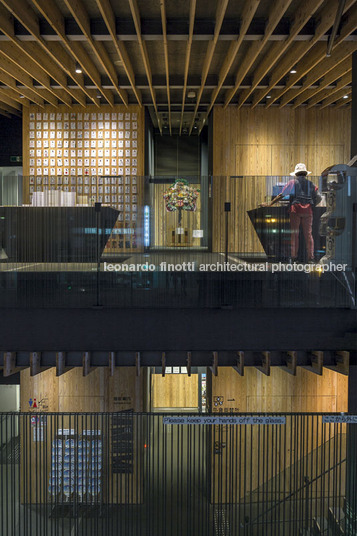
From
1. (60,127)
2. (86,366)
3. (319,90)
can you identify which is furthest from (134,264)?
(60,127)

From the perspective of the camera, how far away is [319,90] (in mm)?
7723

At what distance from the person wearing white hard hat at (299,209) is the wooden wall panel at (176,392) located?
A: 8200 millimetres

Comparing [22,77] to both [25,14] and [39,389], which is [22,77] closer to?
[25,14]

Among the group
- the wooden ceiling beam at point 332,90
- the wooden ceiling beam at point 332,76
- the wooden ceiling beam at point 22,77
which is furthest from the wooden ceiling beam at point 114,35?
the wooden ceiling beam at point 332,90

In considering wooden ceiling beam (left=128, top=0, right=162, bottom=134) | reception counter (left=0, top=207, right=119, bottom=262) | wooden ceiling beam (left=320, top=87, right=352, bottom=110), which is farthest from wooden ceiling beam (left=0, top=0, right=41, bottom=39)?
wooden ceiling beam (left=320, top=87, right=352, bottom=110)

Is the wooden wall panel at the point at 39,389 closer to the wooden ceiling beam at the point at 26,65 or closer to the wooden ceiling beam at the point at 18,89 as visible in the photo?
the wooden ceiling beam at the point at 18,89

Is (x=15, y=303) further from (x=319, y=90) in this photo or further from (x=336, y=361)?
(x=319, y=90)

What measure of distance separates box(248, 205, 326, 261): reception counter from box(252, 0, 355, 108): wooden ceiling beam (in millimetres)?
2485

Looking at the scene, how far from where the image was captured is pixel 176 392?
11.9 m

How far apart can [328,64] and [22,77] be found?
4.68m

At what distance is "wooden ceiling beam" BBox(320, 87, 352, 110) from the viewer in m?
7.85

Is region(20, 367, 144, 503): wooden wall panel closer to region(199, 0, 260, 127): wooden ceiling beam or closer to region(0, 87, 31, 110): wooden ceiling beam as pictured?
region(0, 87, 31, 110): wooden ceiling beam

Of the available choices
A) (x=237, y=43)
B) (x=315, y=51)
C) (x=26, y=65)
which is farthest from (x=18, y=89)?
(x=315, y=51)

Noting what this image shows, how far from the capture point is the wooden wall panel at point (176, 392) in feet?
39.1
